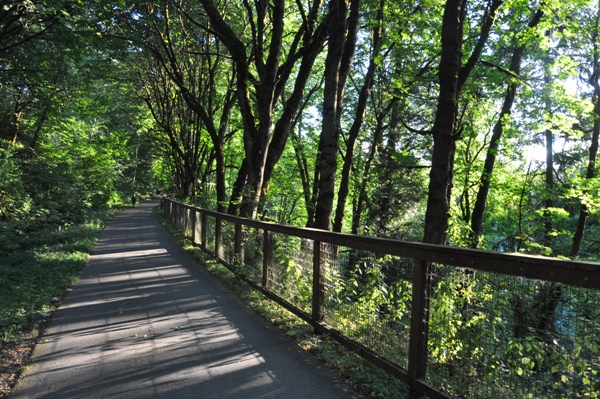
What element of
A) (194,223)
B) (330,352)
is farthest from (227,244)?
(330,352)

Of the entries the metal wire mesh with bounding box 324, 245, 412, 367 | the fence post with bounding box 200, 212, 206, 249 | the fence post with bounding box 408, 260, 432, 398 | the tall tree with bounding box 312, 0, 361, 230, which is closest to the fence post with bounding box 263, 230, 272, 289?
the tall tree with bounding box 312, 0, 361, 230

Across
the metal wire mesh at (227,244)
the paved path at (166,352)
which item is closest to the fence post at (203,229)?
the metal wire mesh at (227,244)

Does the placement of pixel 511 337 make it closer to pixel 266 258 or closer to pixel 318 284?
pixel 318 284

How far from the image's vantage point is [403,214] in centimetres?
1881

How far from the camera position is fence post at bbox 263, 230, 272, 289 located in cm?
707

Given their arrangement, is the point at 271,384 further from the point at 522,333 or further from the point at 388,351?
the point at 522,333

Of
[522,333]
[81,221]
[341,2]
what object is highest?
[341,2]

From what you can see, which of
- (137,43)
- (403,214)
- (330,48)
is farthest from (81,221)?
(330,48)

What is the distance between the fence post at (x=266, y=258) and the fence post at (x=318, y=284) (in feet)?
6.24

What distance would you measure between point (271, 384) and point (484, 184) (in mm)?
12314

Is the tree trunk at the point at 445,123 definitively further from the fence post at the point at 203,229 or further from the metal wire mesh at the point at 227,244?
the fence post at the point at 203,229

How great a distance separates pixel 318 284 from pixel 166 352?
75.7 inches

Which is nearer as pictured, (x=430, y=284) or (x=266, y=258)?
(x=430, y=284)

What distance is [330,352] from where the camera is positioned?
4633 millimetres
